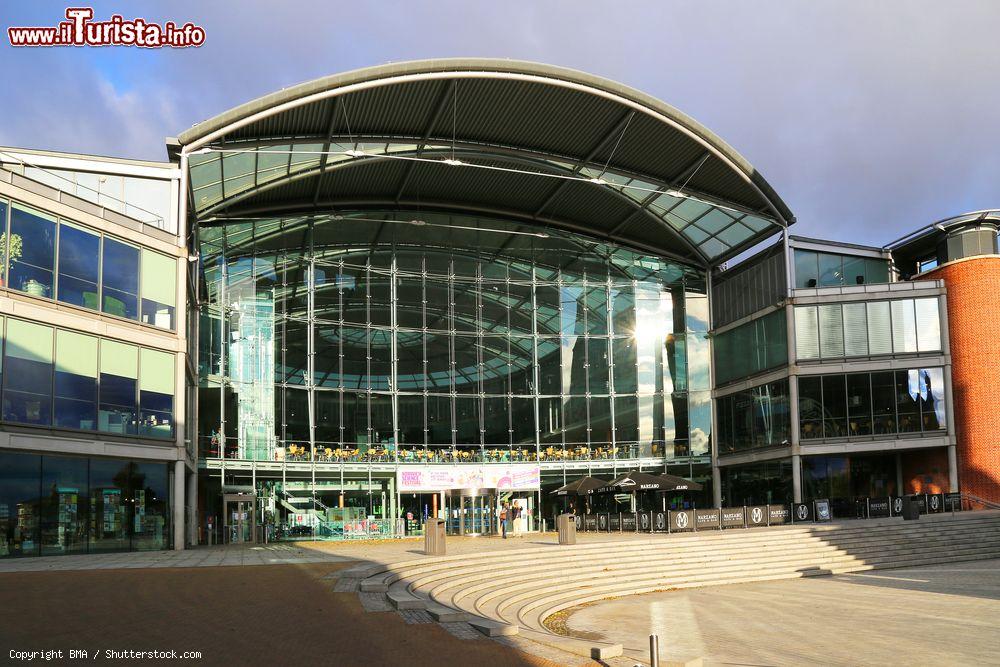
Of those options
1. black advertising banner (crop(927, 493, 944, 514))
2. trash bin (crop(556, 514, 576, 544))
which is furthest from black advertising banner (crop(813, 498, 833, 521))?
trash bin (crop(556, 514, 576, 544))

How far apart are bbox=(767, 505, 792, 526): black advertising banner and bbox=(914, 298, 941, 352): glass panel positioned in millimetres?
10803

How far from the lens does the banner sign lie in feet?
106

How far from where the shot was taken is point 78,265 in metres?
26.1

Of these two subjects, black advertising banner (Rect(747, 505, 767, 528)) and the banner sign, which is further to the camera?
black advertising banner (Rect(747, 505, 767, 528))

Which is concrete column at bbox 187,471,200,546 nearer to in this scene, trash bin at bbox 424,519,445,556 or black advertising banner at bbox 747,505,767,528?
trash bin at bbox 424,519,445,556

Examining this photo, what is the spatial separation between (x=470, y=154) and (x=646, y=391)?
15.3 meters

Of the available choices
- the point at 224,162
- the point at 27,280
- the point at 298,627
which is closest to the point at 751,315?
the point at 224,162

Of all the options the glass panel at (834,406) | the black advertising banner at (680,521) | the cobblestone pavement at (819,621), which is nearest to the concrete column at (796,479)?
the glass panel at (834,406)

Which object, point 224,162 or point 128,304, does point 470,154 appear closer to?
point 224,162

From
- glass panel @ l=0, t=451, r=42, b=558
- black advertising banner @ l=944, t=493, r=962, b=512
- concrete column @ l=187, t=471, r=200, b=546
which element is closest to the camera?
glass panel @ l=0, t=451, r=42, b=558

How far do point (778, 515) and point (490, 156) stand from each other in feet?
58.4

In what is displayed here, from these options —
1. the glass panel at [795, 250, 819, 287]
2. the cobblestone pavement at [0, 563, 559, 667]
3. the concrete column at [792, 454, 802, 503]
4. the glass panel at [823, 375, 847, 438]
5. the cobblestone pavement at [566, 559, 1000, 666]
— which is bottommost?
the cobblestone pavement at [566, 559, 1000, 666]

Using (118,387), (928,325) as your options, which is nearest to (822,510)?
(928,325)

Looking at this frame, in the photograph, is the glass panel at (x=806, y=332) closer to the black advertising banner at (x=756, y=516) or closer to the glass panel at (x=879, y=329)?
the glass panel at (x=879, y=329)
